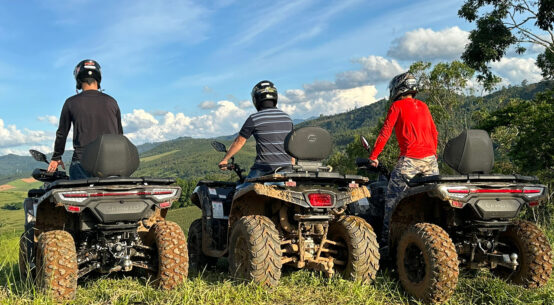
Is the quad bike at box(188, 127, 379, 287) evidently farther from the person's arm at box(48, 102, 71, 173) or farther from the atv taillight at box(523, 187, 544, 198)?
the person's arm at box(48, 102, 71, 173)

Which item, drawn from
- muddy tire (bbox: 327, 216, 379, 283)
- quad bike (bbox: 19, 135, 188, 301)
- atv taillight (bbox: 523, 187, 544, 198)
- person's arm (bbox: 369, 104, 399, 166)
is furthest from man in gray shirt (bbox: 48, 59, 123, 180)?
atv taillight (bbox: 523, 187, 544, 198)

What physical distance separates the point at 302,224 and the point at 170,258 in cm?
136

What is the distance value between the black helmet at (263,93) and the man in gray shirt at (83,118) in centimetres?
175

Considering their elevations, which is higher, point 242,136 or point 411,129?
point 242,136

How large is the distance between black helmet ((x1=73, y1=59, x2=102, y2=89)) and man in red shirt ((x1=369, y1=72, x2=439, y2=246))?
335 cm

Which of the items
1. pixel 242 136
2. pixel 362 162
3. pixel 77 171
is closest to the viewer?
pixel 77 171

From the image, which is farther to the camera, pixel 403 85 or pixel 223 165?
pixel 223 165

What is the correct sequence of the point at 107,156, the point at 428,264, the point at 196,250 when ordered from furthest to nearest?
the point at 196,250, the point at 107,156, the point at 428,264

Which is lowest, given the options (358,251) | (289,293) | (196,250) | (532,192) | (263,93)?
(289,293)

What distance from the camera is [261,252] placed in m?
4.45

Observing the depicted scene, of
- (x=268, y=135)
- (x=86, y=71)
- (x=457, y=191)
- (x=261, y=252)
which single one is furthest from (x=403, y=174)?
(x=86, y=71)

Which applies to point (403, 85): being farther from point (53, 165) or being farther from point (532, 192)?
point (53, 165)

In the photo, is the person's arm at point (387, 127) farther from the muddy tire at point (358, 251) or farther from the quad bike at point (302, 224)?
the muddy tire at point (358, 251)

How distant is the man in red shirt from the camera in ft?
17.0
